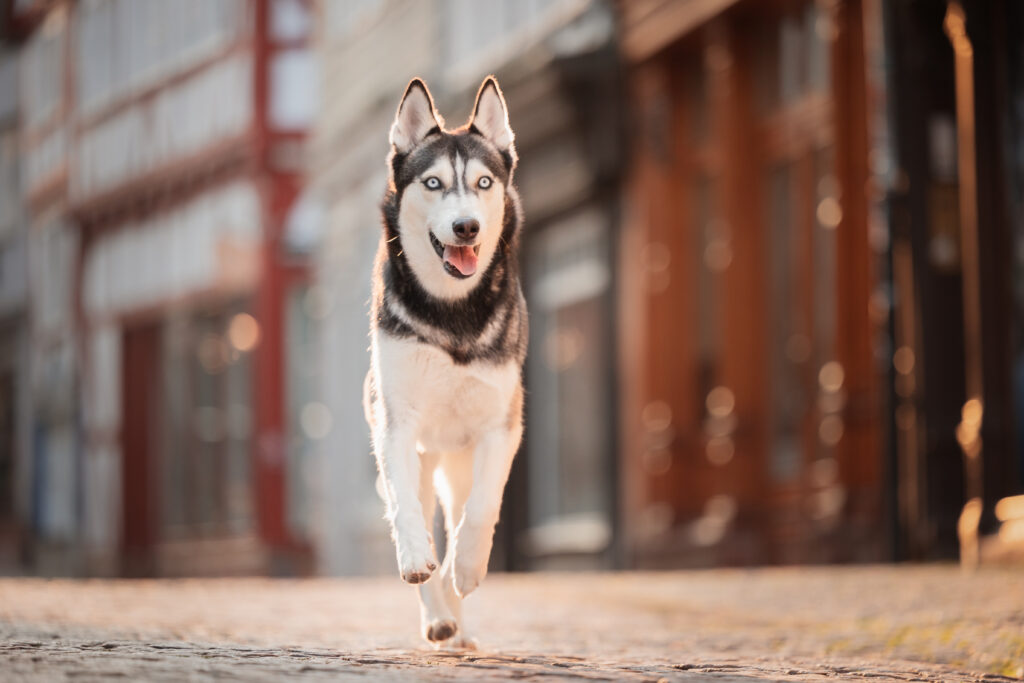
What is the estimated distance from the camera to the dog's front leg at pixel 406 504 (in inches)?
187

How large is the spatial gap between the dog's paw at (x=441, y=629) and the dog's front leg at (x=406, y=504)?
0.30m

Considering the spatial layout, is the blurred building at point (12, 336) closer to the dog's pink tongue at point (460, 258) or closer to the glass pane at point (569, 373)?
the glass pane at point (569, 373)

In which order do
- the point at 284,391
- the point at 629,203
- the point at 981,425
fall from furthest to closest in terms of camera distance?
the point at 284,391, the point at 629,203, the point at 981,425

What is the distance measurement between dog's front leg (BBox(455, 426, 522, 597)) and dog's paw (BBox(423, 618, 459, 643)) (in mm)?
104

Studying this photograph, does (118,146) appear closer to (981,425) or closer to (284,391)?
(284,391)

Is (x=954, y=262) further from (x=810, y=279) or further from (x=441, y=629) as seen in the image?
(x=441, y=629)

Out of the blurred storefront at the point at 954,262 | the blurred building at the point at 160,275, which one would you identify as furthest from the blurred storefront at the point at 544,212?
the blurred storefront at the point at 954,262

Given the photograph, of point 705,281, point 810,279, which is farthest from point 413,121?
point 705,281

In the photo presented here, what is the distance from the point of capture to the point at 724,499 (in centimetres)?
1325

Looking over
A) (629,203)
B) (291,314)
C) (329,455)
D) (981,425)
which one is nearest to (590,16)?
(629,203)

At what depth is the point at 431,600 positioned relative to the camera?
5.31 metres

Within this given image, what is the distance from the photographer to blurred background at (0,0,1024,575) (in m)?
10.8

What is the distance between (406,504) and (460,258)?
67 centimetres

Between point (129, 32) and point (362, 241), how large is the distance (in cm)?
1034
